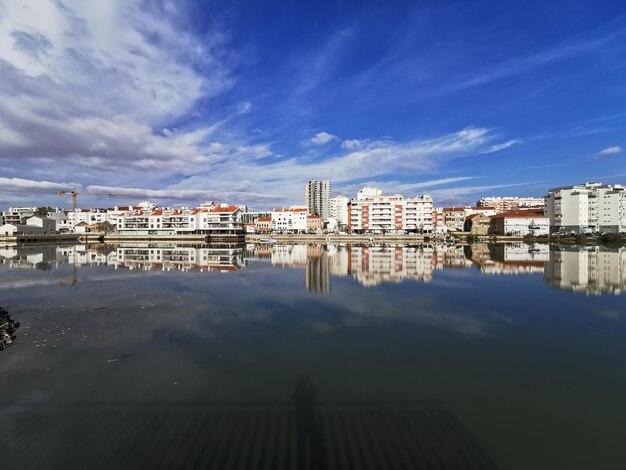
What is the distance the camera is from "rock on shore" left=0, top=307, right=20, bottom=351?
8.99 m

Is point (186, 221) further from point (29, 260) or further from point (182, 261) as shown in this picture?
point (182, 261)

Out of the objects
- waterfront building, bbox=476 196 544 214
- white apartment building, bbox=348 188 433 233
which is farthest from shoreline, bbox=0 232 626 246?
waterfront building, bbox=476 196 544 214

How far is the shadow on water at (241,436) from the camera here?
438 cm

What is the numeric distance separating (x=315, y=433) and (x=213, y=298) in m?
11.4

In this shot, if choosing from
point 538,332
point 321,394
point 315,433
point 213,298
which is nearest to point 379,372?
point 321,394

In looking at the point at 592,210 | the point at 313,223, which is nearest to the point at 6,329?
the point at 313,223

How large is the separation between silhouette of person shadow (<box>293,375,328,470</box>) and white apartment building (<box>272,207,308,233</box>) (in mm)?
100987

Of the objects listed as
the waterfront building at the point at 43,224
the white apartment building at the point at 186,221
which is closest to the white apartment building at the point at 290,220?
the white apartment building at the point at 186,221

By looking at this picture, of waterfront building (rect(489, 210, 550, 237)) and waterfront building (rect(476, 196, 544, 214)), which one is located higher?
waterfront building (rect(476, 196, 544, 214))

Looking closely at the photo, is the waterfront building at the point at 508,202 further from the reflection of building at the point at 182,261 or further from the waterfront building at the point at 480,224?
the reflection of building at the point at 182,261

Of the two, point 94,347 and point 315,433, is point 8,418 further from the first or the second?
point 315,433

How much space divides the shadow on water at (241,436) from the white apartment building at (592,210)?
9760 cm

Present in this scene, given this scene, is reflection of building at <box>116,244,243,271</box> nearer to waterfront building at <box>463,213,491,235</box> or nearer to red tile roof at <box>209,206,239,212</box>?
red tile roof at <box>209,206,239,212</box>

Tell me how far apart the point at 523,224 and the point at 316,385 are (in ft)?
318
